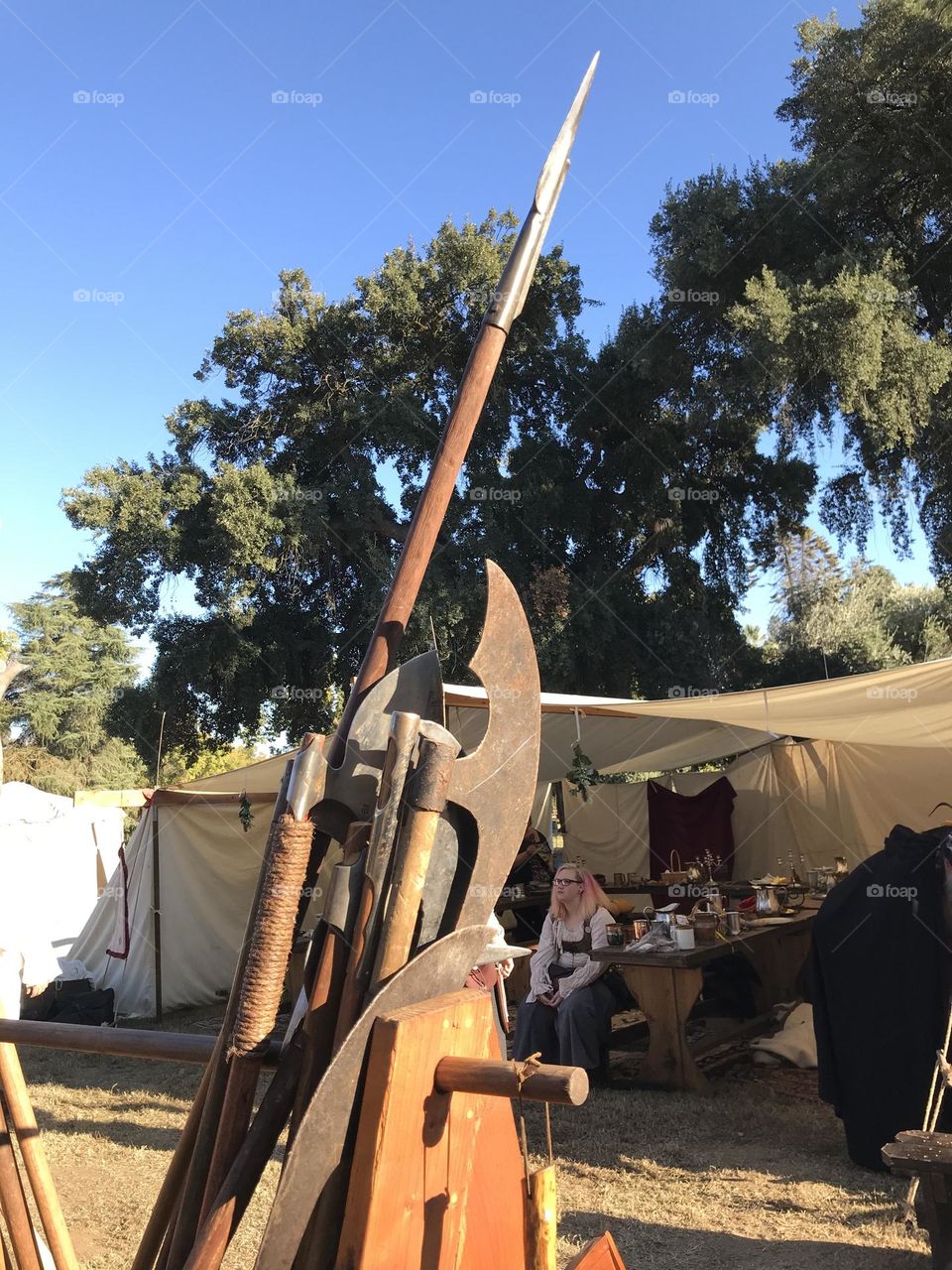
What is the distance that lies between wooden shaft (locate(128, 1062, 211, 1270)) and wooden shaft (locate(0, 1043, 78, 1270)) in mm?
582

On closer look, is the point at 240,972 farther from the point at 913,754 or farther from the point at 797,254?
the point at 797,254

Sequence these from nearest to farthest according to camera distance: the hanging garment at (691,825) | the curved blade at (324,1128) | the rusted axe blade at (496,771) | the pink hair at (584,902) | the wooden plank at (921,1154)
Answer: the curved blade at (324,1128), the rusted axe blade at (496,771), the wooden plank at (921,1154), the pink hair at (584,902), the hanging garment at (691,825)

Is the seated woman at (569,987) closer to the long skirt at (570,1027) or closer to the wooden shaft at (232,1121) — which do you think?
the long skirt at (570,1027)

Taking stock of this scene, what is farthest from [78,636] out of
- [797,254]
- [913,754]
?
[913,754]

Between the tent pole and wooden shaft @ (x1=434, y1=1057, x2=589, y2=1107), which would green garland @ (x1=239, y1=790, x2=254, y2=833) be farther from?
wooden shaft @ (x1=434, y1=1057, x2=589, y2=1107)

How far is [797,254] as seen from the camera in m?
13.8

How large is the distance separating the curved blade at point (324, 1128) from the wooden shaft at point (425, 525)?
35 cm

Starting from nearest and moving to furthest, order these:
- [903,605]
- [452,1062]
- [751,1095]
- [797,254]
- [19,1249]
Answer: [452,1062] < [19,1249] < [751,1095] < [797,254] < [903,605]

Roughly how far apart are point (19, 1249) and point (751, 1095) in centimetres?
483

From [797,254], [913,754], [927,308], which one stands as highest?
[797,254]

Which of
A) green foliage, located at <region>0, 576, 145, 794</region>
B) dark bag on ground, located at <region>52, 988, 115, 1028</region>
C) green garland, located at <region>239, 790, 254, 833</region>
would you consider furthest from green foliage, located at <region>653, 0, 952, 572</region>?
green foliage, located at <region>0, 576, 145, 794</region>

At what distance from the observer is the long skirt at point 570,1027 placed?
571 cm

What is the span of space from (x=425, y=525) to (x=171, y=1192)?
0.96 m

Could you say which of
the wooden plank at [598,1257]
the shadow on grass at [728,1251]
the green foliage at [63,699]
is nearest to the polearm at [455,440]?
the wooden plank at [598,1257]
